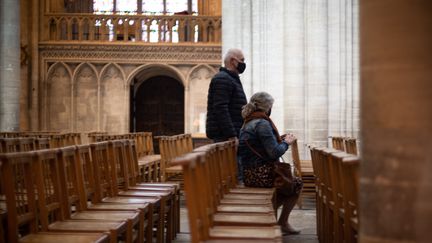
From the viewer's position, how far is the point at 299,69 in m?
11.9

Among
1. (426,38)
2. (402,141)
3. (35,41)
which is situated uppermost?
(35,41)

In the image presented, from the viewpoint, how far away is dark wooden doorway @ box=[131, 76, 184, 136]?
68.5ft

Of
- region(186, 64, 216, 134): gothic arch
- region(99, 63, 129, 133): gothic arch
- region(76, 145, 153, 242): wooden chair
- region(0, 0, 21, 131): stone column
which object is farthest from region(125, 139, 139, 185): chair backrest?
region(99, 63, 129, 133): gothic arch

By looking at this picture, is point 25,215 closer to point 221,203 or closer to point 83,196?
point 83,196

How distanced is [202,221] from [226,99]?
336cm

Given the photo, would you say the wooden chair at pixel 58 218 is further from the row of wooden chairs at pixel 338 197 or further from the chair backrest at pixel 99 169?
Answer: the row of wooden chairs at pixel 338 197

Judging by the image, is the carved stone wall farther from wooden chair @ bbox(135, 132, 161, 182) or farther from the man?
the man

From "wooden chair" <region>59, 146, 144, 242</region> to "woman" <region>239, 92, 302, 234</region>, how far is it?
167 cm

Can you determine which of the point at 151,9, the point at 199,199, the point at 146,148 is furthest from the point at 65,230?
the point at 151,9

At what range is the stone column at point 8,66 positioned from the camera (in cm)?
1680

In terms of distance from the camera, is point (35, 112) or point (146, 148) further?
point (35, 112)

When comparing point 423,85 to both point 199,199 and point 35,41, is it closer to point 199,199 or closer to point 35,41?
point 199,199

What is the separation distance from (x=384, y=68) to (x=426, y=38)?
14 centimetres

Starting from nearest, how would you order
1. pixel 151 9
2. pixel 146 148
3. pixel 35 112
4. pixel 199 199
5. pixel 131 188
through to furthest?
pixel 199 199 → pixel 131 188 → pixel 146 148 → pixel 35 112 → pixel 151 9
